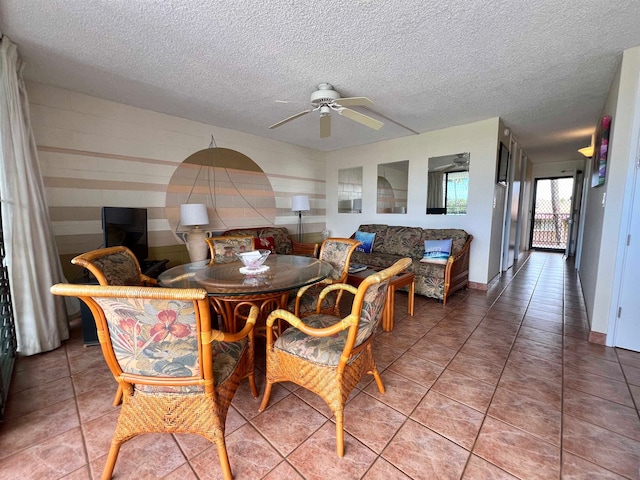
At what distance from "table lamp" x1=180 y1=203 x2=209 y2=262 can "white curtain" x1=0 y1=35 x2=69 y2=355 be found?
1.34 m

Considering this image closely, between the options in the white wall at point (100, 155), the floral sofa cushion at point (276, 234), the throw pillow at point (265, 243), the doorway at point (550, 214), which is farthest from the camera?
the doorway at point (550, 214)

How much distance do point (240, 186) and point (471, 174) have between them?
3547 millimetres

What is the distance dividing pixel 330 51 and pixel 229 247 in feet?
6.54

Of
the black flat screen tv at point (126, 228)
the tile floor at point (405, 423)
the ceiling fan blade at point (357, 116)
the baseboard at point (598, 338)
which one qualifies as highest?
the ceiling fan blade at point (357, 116)

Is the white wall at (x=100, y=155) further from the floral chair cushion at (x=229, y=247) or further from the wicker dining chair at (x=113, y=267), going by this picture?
the wicker dining chair at (x=113, y=267)

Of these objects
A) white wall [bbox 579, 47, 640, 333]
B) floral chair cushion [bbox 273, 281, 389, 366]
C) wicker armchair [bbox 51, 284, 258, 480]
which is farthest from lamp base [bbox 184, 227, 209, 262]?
white wall [bbox 579, 47, 640, 333]

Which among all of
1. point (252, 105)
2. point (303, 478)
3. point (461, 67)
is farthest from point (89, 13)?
point (303, 478)

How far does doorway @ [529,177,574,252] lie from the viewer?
24.8 ft

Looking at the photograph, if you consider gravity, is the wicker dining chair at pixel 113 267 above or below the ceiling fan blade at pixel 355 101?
below

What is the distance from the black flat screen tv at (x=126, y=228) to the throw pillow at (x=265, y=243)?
1520 millimetres

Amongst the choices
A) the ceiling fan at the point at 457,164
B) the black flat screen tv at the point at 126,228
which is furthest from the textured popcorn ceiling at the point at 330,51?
the black flat screen tv at the point at 126,228

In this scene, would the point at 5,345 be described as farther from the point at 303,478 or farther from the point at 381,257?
the point at 381,257

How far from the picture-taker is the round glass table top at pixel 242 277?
1766mm

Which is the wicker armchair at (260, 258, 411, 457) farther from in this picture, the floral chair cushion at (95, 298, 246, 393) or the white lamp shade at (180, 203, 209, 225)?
the white lamp shade at (180, 203, 209, 225)
